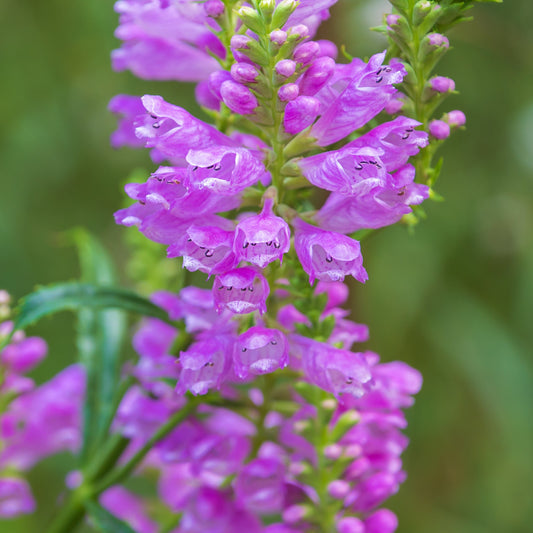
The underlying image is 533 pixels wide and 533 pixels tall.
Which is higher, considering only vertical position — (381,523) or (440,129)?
(440,129)

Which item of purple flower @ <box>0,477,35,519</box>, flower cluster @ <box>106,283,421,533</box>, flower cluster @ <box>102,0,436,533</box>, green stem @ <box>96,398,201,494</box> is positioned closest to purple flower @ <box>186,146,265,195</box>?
flower cluster @ <box>102,0,436,533</box>

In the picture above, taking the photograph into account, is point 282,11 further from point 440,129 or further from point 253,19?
point 440,129

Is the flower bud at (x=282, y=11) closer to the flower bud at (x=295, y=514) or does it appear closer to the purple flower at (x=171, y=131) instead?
the purple flower at (x=171, y=131)

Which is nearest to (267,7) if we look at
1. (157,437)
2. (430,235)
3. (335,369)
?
(335,369)

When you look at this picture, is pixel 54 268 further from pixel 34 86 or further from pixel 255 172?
pixel 255 172

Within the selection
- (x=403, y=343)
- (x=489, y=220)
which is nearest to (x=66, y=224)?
(x=403, y=343)
